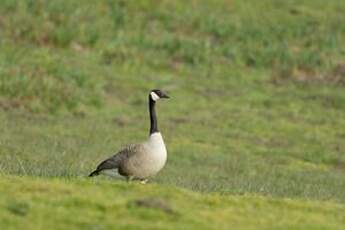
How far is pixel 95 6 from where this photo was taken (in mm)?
47594

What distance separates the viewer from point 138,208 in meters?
13.8

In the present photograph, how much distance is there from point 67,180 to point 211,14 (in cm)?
3453

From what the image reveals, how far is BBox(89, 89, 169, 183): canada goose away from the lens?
57.9ft

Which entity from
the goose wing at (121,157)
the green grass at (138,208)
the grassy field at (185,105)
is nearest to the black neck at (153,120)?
the goose wing at (121,157)

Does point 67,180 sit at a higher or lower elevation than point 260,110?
higher

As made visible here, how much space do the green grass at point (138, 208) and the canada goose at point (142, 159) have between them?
2253mm

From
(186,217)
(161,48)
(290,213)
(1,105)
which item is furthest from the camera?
(161,48)

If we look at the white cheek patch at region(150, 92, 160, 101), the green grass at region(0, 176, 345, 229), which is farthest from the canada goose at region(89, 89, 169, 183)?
the green grass at region(0, 176, 345, 229)

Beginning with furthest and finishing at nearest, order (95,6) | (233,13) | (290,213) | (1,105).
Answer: (233,13) < (95,6) < (1,105) < (290,213)

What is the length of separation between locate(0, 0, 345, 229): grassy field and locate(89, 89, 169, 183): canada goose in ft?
2.32

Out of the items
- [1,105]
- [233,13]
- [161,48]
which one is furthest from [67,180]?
[233,13]

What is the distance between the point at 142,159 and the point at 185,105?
1844 cm

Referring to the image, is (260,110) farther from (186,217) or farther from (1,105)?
(186,217)

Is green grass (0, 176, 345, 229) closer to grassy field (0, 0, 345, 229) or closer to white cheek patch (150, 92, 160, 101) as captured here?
grassy field (0, 0, 345, 229)
